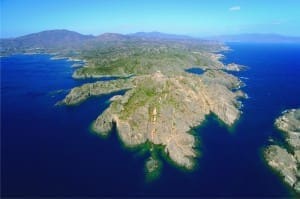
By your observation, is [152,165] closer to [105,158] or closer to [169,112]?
[105,158]

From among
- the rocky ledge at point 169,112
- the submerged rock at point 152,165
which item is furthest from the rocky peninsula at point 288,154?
the submerged rock at point 152,165

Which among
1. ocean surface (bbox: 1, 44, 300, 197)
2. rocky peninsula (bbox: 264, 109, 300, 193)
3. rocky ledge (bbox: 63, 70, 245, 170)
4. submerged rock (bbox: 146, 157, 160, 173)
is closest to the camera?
ocean surface (bbox: 1, 44, 300, 197)

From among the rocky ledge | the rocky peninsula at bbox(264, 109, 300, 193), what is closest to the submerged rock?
the rocky ledge

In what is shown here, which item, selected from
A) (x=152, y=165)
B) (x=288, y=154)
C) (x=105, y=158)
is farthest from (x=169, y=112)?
(x=288, y=154)

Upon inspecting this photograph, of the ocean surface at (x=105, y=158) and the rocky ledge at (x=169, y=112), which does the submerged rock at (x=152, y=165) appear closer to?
the ocean surface at (x=105, y=158)

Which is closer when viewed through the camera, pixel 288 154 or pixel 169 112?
pixel 288 154

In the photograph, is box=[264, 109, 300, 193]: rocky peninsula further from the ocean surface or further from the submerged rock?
the submerged rock
